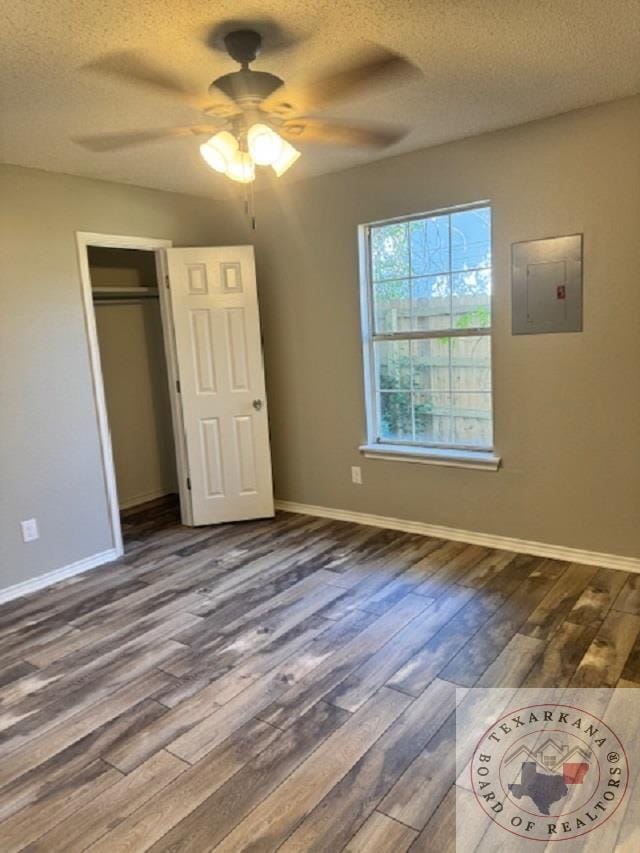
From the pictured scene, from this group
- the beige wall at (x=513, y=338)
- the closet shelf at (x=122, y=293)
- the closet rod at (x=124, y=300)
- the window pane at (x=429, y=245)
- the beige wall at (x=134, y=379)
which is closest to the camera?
the beige wall at (x=513, y=338)

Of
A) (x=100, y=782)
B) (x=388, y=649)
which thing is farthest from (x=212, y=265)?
(x=100, y=782)

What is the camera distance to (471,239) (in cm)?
342

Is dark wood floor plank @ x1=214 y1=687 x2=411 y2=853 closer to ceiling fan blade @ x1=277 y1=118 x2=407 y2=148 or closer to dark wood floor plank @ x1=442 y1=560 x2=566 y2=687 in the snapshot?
dark wood floor plank @ x1=442 y1=560 x2=566 y2=687

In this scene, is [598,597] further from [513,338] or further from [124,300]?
[124,300]

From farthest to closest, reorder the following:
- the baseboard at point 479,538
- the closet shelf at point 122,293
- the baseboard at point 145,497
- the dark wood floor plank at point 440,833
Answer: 1. the baseboard at point 145,497
2. the closet shelf at point 122,293
3. the baseboard at point 479,538
4. the dark wood floor plank at point 440,833

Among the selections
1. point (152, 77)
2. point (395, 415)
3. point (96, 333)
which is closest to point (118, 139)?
point (152, 77)

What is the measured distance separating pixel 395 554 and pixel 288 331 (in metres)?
1.81

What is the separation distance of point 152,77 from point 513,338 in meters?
2.23

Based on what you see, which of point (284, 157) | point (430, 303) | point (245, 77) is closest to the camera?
point (245, 77)

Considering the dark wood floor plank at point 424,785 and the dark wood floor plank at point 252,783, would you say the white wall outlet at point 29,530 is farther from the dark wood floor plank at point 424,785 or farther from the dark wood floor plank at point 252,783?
the dark wood floor plank at point 424,785

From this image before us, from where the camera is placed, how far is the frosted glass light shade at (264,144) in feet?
6.86

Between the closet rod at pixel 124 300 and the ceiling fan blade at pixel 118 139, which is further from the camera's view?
the closet rod at pixel 124 300

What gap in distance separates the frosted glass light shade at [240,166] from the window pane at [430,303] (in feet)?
5.34

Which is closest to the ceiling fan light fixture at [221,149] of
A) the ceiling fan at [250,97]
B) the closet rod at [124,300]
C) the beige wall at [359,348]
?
the ceiling fan at [250,97]
